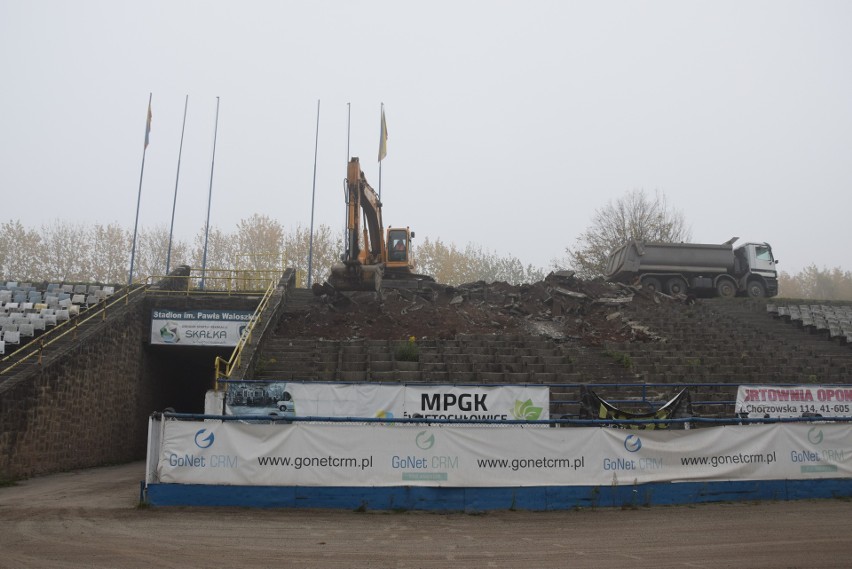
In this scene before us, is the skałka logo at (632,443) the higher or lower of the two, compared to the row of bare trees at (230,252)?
lower

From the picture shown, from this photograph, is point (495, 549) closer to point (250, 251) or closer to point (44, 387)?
point (44, 387)

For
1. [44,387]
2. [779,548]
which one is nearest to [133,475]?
[44,387]

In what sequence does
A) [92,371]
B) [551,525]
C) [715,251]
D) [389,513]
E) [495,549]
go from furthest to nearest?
[715,251] → [92,371] → [389,513] → [551,525] → [495,549]

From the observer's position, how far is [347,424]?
10.5m

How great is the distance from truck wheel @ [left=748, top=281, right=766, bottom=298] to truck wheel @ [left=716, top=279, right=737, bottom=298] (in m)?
0.88

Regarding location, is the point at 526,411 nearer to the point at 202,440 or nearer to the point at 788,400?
the point at 788,400

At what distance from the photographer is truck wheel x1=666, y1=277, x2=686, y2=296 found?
31.2 metres

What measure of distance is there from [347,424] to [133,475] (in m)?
8.41

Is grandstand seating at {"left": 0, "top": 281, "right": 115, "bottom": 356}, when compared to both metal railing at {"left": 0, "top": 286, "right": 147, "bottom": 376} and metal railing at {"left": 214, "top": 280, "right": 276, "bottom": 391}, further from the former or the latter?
metal railing at {"left": 214, "top": 280, "right": 276, "bottom": 391}

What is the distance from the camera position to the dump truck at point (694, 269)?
31.4 metres

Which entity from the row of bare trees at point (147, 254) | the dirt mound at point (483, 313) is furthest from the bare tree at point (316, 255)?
the dirt mound at point (483, 313)

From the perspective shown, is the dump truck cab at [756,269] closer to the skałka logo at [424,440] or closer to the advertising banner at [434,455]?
the advertising banner at [434,455]

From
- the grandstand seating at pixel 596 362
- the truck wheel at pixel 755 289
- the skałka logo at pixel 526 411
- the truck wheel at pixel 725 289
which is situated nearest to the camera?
the skałka logo at pixel 526 411

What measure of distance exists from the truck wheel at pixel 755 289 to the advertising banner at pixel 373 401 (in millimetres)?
22303
